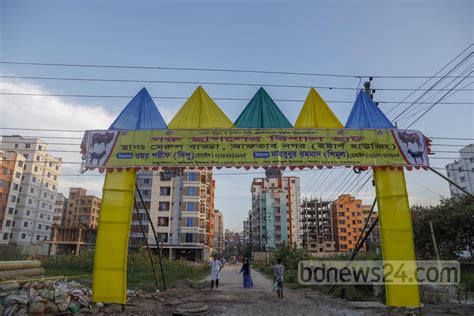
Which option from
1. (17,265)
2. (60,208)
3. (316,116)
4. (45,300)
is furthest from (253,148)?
(60,208)

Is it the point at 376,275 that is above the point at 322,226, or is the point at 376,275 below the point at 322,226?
below

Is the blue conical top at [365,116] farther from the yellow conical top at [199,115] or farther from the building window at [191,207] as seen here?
the building window at [191,207]

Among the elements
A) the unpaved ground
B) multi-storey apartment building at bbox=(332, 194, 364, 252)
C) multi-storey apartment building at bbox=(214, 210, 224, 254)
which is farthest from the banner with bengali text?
multi-storey apartment building at bbox=(214, 210, 224, 254)

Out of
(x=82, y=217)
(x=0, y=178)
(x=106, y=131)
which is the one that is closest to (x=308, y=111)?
(x=106, y=131)

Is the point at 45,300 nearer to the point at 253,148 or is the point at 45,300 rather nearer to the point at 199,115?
the point at 199,115

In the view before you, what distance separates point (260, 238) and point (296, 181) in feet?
63.8

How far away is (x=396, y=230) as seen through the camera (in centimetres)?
921

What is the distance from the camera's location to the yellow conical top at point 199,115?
34.7 ft

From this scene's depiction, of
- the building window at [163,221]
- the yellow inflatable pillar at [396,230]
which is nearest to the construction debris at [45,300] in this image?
the yellow inflatable pillar at [396,230]

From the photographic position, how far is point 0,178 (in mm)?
59500

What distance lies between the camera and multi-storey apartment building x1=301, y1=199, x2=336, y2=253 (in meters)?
81.9

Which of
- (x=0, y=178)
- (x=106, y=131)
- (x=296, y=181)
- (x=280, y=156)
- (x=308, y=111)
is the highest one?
(x=296, y=181)

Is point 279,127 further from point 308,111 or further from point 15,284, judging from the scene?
point 15,284

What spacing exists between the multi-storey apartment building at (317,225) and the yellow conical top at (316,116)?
7521cm
